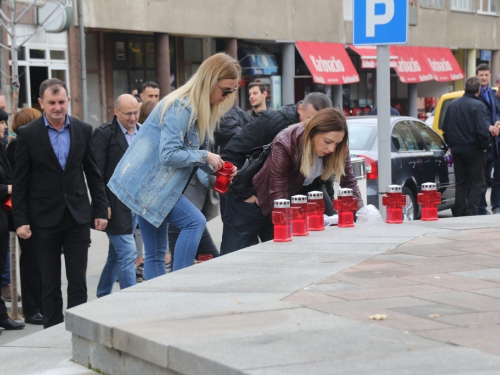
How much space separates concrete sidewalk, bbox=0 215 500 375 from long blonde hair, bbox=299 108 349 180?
1.82ft

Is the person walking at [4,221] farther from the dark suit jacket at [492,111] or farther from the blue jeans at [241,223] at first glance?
the dark suit jacket at [492,111]

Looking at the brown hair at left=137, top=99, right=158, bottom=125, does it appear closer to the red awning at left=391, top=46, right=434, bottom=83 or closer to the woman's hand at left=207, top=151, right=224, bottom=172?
the woman's hand at left=207, top=151, right=224, bottom=172

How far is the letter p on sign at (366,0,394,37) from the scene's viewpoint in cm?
841

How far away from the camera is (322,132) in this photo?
6.32m

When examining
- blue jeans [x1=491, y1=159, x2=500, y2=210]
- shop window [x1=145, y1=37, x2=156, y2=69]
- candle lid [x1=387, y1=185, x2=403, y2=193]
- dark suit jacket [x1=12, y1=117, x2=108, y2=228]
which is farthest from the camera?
shop window [x1=145, y1=37, x2=156, y2=69]

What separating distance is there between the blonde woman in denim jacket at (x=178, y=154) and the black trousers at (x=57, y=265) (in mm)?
471

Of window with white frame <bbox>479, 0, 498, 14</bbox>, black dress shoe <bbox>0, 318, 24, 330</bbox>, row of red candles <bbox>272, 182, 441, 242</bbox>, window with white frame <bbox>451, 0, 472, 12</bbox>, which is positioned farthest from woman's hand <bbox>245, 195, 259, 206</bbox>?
window with white frame <bbox>479, 0, 498, 14</bbox>

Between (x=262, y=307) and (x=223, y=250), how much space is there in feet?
8.56

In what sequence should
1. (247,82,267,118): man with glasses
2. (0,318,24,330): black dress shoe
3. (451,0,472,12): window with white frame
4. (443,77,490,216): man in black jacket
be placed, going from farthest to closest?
(451,0,472,12): window with white frame < (443,77,490,216): man in black jacket < (247,82,267,118): man with glasses < (0,318,24,330): black dress shoe

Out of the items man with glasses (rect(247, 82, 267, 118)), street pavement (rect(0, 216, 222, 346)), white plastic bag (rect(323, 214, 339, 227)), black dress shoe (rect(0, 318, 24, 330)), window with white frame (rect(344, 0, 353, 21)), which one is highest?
window with white frame (rect(344, 0, 353, 21))

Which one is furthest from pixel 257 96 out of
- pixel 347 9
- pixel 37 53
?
pixel 347 9

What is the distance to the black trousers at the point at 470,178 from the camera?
40.8 feet

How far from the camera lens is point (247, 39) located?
29938mm

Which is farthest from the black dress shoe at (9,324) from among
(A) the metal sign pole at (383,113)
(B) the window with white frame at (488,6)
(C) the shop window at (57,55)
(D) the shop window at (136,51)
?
(B) the window with white frame at (488,6)
